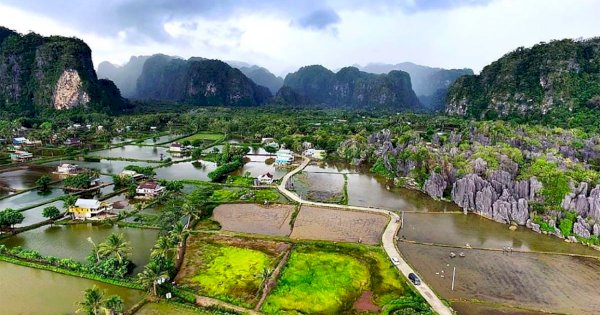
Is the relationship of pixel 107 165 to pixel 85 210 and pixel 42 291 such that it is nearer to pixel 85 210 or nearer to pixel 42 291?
pixel 85 210

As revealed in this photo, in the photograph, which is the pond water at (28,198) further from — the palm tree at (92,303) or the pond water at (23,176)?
the palm tree at (92,303)

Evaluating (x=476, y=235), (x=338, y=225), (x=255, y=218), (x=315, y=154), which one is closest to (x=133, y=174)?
(x=255, y=218)

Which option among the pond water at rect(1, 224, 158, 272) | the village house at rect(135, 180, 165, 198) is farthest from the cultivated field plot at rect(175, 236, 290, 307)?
the village house at rect(135, 180, 165, 198)

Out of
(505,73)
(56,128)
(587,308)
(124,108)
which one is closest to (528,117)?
(505,73)

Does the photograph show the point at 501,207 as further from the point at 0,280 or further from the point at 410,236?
the point at 0,280

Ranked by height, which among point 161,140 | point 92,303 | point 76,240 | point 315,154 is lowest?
point 76,240

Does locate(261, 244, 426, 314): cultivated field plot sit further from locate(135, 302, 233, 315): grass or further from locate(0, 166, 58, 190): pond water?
locate(0, 166, 58, 190): pond water

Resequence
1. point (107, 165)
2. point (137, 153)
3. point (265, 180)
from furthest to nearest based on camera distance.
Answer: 1. point (137, 153)
2. point (107, 165)
3. point (265, 180)
